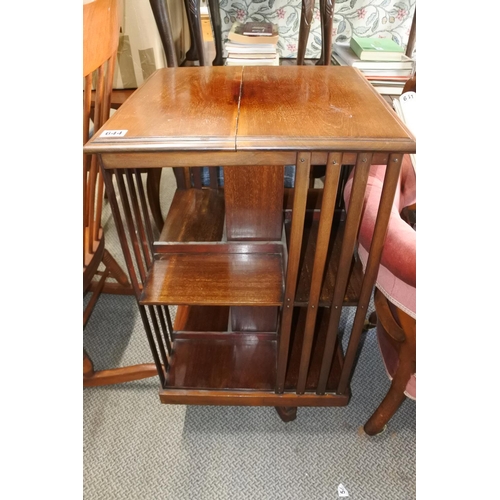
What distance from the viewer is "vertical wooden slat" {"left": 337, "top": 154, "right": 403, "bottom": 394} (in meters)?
0.65

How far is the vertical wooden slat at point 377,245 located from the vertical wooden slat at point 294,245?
0.13 m

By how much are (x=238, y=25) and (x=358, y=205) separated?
3.87 ft

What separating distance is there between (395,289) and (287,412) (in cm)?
50

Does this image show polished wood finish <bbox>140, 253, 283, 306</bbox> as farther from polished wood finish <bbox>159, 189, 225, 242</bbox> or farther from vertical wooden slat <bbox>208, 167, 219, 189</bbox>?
vertical wooden slat <bbox>208, 167, 219, 189</bbox>

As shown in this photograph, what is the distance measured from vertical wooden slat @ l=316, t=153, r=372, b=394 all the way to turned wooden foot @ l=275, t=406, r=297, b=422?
0.66 feet

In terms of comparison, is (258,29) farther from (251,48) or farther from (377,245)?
(377,245)

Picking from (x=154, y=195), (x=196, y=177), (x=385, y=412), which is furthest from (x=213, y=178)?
(x=385, y=412)

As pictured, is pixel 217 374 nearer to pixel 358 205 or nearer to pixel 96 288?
pixel 96 288

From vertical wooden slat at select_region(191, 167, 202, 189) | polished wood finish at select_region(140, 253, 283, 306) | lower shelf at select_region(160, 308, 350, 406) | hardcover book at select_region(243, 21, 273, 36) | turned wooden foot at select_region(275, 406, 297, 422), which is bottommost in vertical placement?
turned wooden foot at select_region(275, 406, 297, 422)

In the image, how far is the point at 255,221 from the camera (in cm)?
90

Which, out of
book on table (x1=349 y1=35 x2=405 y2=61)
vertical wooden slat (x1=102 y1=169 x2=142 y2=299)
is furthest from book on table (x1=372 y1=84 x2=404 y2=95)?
vertical wooden slat (x1=102 y1=169 x2=142 y2=299)

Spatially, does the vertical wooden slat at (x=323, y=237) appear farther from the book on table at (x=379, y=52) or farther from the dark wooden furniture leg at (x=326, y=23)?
the book on table at (x=379, y=52)
